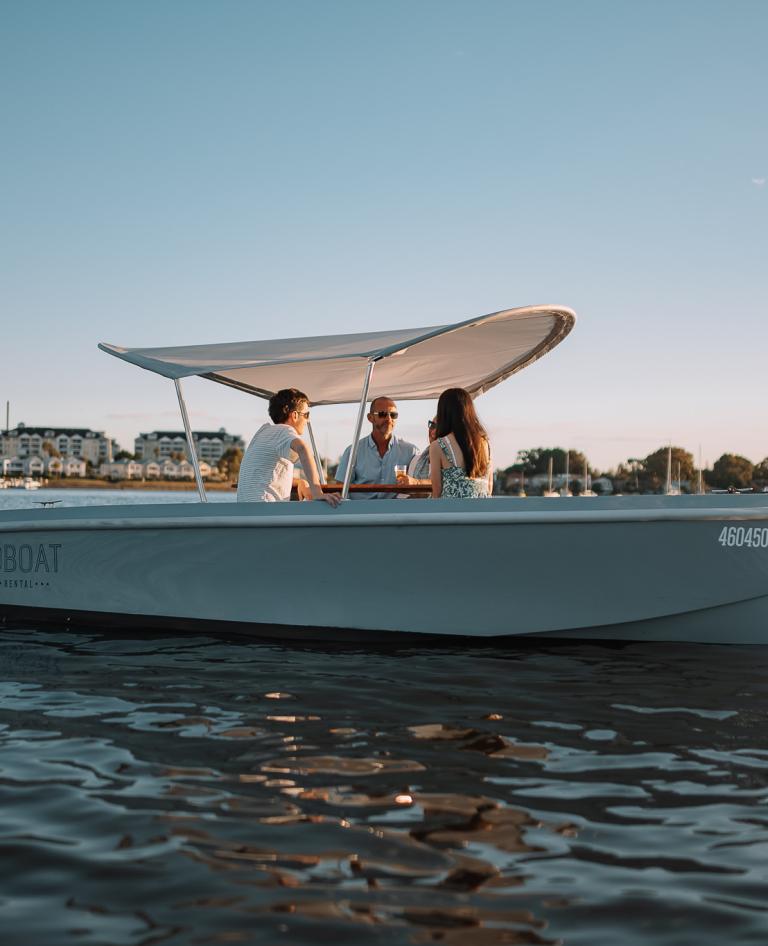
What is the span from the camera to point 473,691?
16.9 ft

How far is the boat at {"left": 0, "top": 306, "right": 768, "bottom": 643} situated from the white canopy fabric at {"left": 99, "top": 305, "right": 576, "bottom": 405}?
0.03 m

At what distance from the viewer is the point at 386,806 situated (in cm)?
333

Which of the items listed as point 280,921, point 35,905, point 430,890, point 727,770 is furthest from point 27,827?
point 727,770

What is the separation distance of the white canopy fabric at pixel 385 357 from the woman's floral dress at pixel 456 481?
718mm

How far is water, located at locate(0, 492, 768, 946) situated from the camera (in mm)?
2521

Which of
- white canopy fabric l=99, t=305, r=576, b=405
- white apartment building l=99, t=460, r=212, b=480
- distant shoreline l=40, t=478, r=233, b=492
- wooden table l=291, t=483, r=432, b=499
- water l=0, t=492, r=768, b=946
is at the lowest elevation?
water l=0, t=492, r=768, b=946

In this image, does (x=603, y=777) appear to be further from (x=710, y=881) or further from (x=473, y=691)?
(x=473, y=691)

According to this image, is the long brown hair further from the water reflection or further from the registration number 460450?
the registration number 460450

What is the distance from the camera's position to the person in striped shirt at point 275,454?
22.1ft

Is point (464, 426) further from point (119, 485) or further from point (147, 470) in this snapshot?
point (147, 470)

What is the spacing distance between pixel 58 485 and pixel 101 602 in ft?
505

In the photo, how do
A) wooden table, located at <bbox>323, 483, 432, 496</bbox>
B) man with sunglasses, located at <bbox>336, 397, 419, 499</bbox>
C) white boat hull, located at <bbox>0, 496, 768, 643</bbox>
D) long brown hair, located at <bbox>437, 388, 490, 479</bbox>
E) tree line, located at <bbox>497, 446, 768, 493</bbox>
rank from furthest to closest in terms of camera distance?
tree line, located at <bbox>497, 446, 768, 493</bbox>
man with sunglasses, located at <bbox>336, 397, 419, 499</bbox>
wooden table, located at <bbox>323, 483, 432, 496</bbox>
long brown hair, located at <bbox>437, 388, 490, 479</bbox>
white boat hull, located at <bbox>0, 496, 768, 643</bbox>

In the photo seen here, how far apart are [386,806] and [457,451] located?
3383mm

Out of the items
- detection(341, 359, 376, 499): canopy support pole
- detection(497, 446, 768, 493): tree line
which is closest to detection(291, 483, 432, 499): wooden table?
detection(341, 359, 376, 499): canopy support pole
